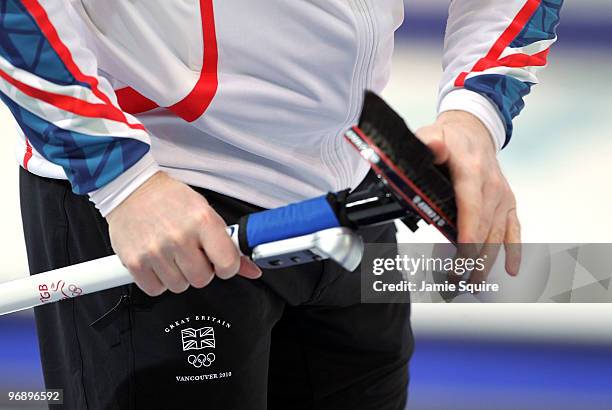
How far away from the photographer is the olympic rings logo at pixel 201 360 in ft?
2.68

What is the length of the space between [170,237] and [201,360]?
174 mm

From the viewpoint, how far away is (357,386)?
3.36 feet

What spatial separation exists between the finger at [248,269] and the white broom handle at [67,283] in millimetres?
40

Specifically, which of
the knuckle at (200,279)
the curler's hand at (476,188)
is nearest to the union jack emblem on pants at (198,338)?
the knuckle at (200,279)

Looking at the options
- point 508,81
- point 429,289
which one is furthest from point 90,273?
point 508,81

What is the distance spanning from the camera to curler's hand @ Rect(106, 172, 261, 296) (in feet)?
2.29

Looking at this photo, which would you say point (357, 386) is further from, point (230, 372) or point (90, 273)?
point (90, 273)

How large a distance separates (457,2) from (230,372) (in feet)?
1.52

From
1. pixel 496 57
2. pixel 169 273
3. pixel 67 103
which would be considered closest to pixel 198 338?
pixel 169 273

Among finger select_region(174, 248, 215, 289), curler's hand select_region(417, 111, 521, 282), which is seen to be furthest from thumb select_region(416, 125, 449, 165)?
finger select_region(174, 248, 215, 289)

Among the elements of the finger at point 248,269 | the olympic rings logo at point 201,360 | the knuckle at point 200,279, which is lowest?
the olympic rings logo at point 201,360

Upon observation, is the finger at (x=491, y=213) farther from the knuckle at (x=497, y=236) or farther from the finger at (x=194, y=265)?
the finger at (x=194, y=265)

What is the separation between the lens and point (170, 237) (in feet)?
2.28

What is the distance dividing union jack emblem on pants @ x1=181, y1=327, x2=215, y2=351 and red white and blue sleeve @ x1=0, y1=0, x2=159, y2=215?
15 cm
